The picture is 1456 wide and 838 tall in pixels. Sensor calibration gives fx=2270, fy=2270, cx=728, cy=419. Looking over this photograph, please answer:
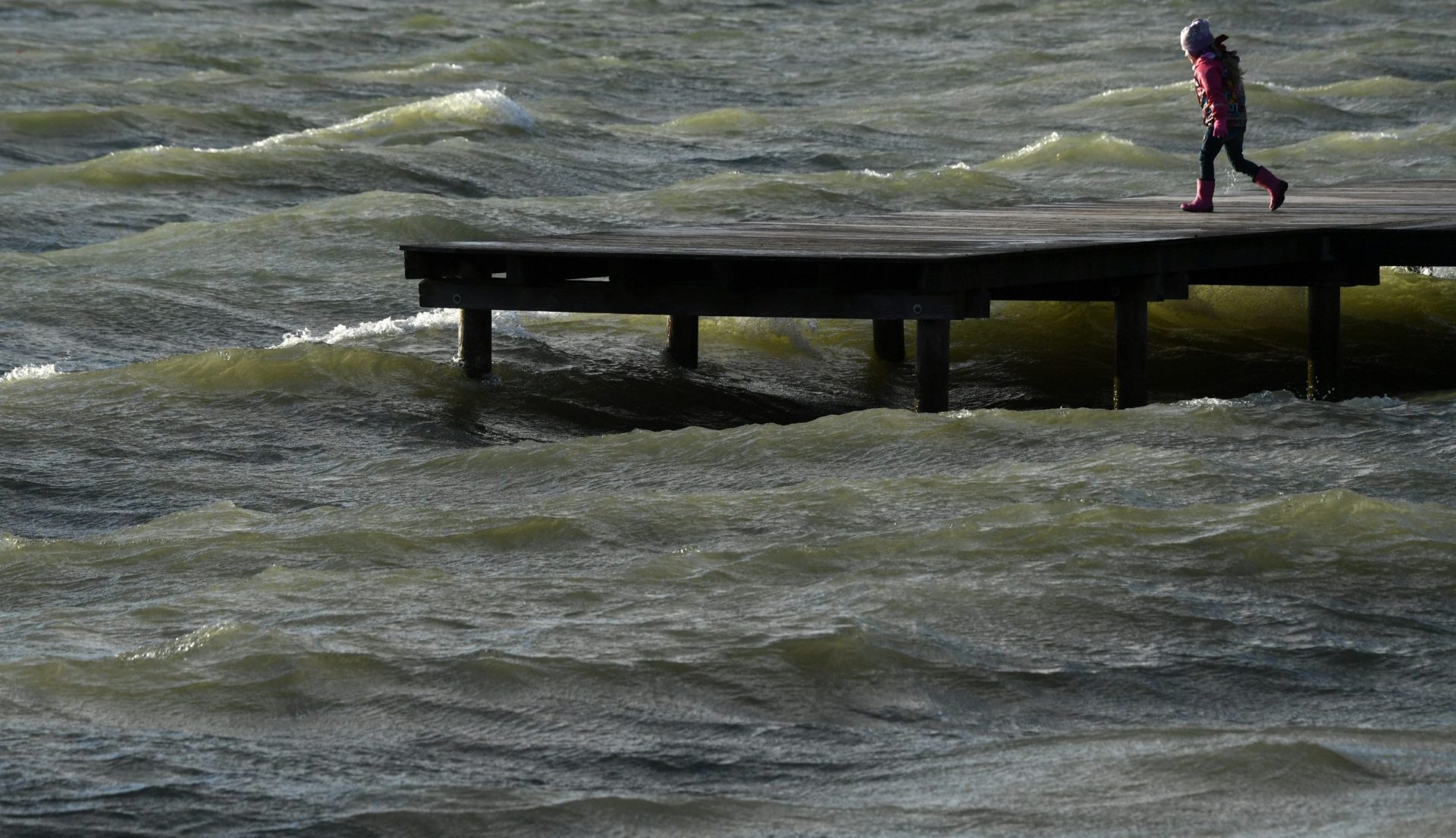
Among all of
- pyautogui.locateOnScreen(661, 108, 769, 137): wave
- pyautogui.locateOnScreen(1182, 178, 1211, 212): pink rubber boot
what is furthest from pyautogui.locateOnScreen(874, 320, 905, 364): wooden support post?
pyautogui.locateOnScreen(661, 108, 769, 137): wave

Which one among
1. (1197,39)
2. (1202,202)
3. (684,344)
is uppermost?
(1197,39)

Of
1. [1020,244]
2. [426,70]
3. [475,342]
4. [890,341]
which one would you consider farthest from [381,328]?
[426,70]

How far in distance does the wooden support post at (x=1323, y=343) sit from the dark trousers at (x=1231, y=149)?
2.65 ft

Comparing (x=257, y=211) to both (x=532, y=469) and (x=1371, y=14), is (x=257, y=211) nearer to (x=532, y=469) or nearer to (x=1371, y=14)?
(x=532, y=469)

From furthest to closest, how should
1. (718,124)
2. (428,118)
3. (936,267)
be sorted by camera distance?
(718,124) → (428,118) → (936,267)

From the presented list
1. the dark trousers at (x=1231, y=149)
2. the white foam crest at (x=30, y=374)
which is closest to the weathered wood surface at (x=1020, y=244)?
the dark trousers at (x=1231, y=149)

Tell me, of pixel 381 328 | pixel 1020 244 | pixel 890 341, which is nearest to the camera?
pixel 1020 244

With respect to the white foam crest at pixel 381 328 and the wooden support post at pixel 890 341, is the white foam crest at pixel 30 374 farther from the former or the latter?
the wooden support post at pixel 890 341

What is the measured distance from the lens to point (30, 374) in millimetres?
13234

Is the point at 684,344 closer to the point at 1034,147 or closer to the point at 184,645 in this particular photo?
the point at 184,645

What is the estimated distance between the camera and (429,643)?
7551 millimetres

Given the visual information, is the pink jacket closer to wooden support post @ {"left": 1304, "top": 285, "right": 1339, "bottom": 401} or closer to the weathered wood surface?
the weathered wood surface

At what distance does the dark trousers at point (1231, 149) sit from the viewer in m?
12.9

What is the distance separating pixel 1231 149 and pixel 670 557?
5.75 metres
